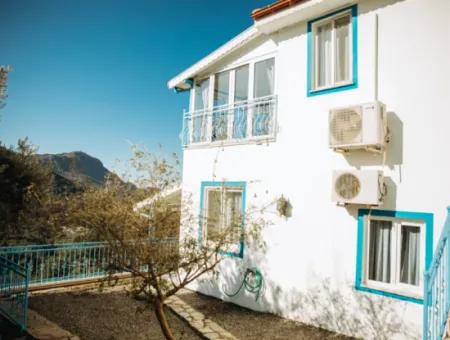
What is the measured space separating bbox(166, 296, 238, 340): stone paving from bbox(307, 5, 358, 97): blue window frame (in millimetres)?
6131

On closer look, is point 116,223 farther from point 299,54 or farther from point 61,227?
point 61,227

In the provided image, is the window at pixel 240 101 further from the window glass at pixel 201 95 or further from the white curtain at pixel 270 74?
the window glass at pixel 201 95

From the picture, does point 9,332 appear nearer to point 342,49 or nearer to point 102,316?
point 102,316

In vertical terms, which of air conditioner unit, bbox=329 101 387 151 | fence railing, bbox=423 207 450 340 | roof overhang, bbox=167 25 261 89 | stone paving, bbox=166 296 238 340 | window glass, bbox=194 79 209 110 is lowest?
stone paving, bbox=166 296 238 340

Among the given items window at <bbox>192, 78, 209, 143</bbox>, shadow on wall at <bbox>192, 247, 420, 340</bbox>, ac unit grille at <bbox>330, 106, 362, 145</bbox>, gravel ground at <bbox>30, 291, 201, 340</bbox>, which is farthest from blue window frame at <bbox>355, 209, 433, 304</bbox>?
window at <bbox>192, 78, 209, 143</bbox>

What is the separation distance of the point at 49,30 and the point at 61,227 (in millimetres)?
8079

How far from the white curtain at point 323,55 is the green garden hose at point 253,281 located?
532 cm

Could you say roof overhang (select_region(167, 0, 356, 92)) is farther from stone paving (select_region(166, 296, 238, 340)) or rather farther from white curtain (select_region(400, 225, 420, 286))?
stone paving (select_region(166, 296, 238, 340))

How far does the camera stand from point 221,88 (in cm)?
1105

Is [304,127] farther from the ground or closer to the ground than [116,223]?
farther from the ground

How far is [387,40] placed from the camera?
272 inches

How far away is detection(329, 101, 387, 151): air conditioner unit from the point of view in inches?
246

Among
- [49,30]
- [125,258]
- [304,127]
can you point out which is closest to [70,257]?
[125,258]

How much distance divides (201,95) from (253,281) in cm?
674
